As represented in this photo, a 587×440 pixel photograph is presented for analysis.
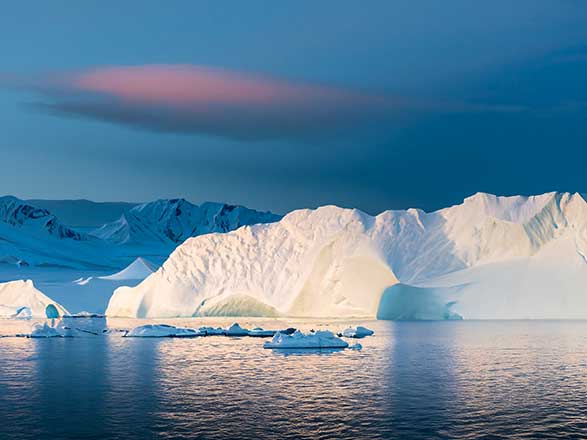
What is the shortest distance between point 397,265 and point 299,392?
126ft

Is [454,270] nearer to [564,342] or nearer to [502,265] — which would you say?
[502,265]

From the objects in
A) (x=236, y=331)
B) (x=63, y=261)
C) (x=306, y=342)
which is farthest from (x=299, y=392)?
(x=63, y=261)

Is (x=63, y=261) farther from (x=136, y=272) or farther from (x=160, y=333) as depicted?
(x=160, y=333)

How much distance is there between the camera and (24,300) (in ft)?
266

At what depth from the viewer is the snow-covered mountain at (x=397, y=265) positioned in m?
53.0

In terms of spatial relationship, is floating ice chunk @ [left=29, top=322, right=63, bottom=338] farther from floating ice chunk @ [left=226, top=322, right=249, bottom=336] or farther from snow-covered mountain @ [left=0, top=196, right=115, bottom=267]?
snow-covered mountain @ [left=0, top=196, right=115, bottom=267]

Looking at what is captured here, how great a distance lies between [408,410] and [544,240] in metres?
42.0

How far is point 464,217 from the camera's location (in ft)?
197

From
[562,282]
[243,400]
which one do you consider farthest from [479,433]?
[562,282]

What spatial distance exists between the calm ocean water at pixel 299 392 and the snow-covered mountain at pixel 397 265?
17592 mm

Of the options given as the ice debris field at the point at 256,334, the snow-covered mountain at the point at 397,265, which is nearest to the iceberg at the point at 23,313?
the snow-covered mountain at the point at 397,265

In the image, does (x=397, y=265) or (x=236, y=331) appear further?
(x=397, y=265)

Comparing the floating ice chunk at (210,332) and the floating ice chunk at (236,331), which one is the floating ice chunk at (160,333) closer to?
the floating ice chunk at (210,332)

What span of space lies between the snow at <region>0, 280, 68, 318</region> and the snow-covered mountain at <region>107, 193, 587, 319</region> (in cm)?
1907
